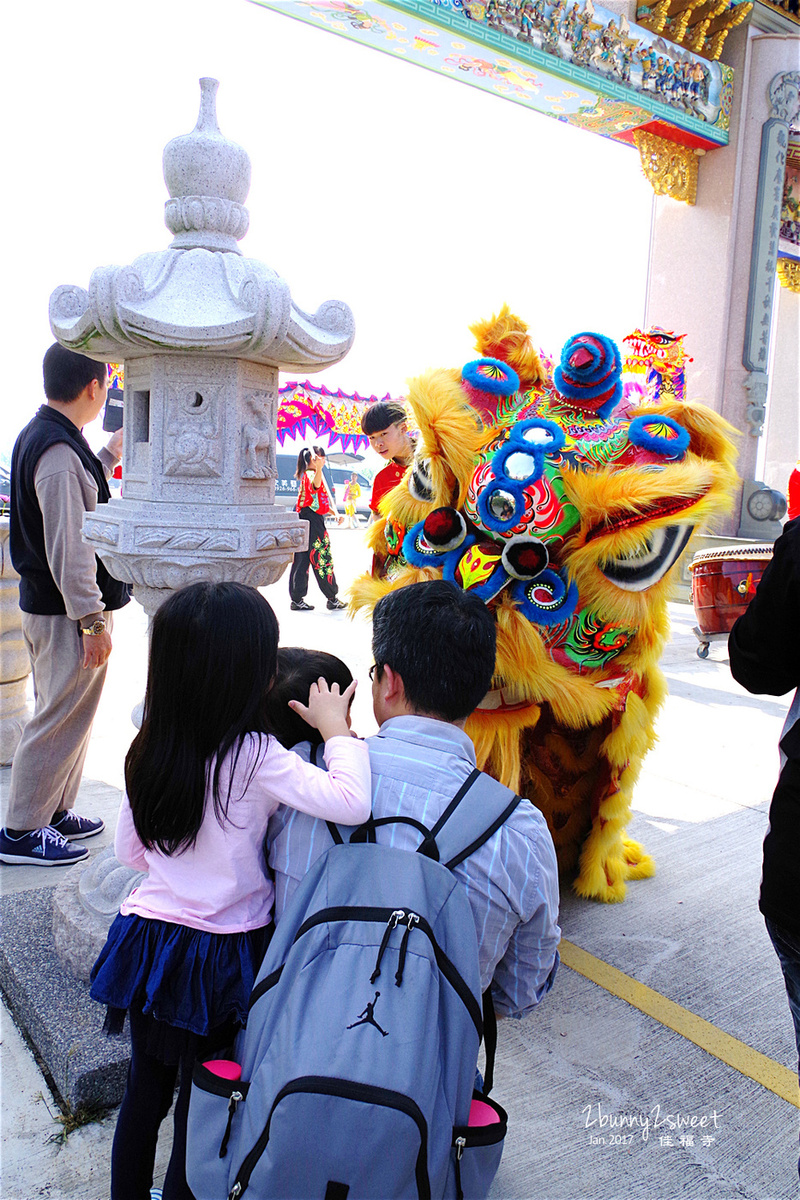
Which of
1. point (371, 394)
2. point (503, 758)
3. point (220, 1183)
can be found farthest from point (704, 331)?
point (220, 1183)

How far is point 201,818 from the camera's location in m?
1.33

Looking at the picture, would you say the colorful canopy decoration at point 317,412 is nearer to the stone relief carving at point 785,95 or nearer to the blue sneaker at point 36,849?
the stone relief carving at point 785,95

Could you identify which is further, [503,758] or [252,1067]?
[503,758]

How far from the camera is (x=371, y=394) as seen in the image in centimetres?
1414

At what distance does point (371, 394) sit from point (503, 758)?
40.8 feet

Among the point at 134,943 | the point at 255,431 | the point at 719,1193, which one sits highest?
the point at 255,431

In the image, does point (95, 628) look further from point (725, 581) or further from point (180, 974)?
point (725, 581)

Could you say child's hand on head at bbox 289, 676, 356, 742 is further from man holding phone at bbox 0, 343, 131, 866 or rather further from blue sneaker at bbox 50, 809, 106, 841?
blue sneaker at bbox 50, 809, 106, 841

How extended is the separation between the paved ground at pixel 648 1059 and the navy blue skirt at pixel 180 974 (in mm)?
551

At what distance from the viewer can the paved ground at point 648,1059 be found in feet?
5.58

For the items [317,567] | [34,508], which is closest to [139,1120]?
[34,508]

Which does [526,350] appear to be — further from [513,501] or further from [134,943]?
[134,943]

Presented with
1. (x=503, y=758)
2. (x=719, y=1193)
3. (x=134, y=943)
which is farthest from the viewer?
(x=503, y=758)

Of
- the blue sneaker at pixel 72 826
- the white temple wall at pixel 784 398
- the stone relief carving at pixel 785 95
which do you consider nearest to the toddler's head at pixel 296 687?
the blue sneaker at pixel 72 826
